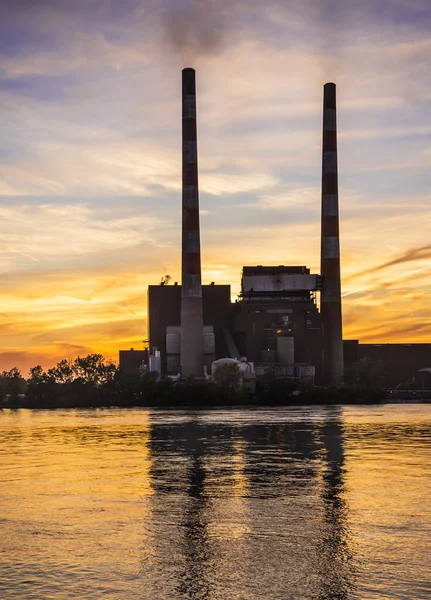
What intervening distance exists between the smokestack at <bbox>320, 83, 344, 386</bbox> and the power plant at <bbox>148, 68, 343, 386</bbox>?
0.42 ft

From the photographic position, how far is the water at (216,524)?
14086 mm

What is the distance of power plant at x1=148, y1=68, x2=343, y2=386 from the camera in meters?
99.0

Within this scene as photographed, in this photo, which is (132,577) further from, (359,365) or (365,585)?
(359,365)

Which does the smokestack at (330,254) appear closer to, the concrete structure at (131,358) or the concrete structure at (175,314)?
the concrete structure at (175,314)

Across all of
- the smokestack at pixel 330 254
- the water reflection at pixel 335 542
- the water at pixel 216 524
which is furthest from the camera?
the smokestack at pixel 330 254

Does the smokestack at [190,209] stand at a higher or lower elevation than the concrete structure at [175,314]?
higher

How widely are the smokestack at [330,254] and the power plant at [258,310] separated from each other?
13 cm

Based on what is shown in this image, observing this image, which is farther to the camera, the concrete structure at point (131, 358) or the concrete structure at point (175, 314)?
the concrete structure at point (131, 358)

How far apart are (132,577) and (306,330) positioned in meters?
99.1

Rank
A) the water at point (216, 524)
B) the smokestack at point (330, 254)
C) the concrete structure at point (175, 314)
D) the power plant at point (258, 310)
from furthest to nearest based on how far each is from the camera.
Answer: the concrete structure at point (175, 314), the smokestack at point (330, 254), the power plant at point (258, 310), the water at point (216, 524)

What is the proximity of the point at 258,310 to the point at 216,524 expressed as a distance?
318ft

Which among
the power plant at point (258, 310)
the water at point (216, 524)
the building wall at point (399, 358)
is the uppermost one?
the power plant at point (258, 310)

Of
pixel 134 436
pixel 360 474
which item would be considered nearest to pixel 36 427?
pixel 134 436

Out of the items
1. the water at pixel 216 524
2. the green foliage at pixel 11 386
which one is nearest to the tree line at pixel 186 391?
the green foliage at pixel 11 386
